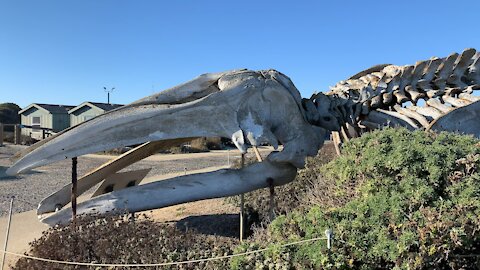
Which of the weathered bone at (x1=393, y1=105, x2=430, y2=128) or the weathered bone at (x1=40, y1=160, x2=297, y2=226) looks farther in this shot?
the weathered bone at (x1=393, y1=105, x2=430, y2=128)

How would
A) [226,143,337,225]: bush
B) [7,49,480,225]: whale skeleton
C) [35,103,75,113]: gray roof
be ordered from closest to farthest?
1. [7,49,480,225]: whale skeleton
2. [226,143,337,225]: bush
3. [35,103,75,113]: gray roof

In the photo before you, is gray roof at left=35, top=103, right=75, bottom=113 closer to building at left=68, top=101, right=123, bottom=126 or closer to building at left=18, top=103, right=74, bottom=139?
building at left=18, top=103, right=74, bottom=139

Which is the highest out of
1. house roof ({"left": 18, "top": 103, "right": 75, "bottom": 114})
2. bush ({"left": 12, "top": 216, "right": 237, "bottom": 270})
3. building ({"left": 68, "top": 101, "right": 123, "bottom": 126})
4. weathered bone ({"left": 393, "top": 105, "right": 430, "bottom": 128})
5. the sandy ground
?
house roof ({"left": 18, "top": 103, "right": 75, "bottom": 114})

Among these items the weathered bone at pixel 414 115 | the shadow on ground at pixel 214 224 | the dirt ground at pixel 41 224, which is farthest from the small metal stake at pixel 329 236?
the shadow on ground at pixel 214 224

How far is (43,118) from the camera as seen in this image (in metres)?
39.8

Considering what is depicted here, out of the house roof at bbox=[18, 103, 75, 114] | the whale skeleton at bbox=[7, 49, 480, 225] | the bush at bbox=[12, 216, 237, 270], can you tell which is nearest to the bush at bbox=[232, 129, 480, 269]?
the bush at bbox=[12, 216, 237, 270]

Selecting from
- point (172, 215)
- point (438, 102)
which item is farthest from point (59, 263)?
point (438, 102)

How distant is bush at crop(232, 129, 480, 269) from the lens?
3779mm

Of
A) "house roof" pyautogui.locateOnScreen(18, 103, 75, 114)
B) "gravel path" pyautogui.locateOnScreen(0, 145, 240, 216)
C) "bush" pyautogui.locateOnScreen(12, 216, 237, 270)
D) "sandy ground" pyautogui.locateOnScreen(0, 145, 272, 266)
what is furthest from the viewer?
"house roof" pyautogui.locateOnScreen(18, 103, 75, 114)

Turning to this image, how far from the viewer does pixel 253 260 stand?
13.3 feet

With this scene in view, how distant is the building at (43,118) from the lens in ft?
129

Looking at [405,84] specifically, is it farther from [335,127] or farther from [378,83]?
[335,127]

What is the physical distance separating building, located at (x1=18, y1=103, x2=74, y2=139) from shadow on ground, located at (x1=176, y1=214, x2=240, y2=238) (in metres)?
32.5

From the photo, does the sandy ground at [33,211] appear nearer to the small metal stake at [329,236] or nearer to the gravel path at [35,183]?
the gravel path at [35,183]
